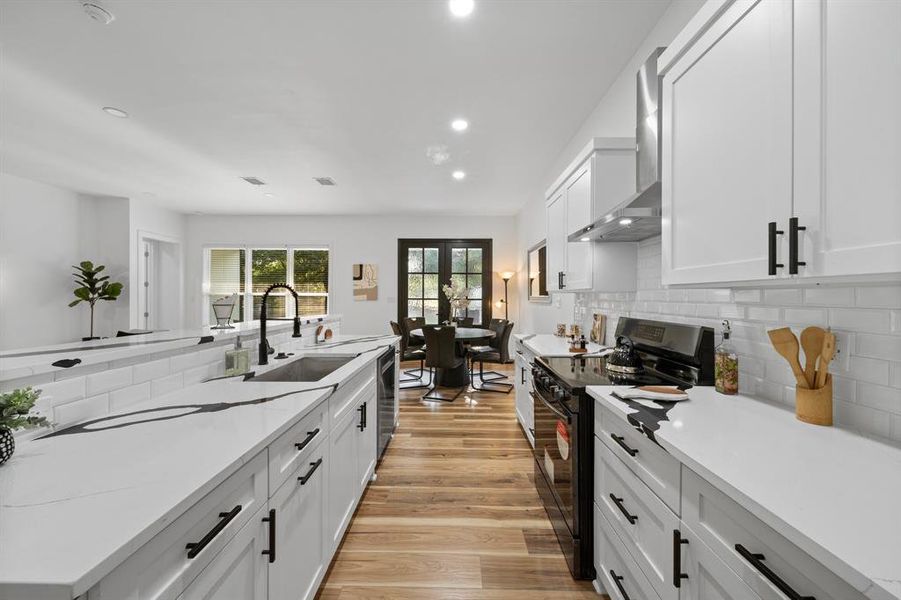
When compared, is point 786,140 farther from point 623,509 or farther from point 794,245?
point 623,509

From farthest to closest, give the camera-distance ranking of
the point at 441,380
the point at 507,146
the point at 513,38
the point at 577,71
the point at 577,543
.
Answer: the point at 441,380, the point at 507,146, the point at 577,71, the point at 513,38, the point at 577,543

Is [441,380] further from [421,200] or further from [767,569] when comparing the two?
[767,569]

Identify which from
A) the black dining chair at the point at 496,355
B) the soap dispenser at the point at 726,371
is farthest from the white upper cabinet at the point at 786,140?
the black dining chair at the point at 496,355

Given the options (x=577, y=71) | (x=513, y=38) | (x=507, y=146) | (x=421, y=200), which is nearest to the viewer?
(x=513, y=38)

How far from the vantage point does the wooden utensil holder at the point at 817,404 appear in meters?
1.10

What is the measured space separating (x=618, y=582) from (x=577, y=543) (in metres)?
0.27

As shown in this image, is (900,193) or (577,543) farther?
(577,543)

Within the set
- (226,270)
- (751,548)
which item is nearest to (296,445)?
(751,548)

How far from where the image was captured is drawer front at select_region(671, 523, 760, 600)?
0.80m

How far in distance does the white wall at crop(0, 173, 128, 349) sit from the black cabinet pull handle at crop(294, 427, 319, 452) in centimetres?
613

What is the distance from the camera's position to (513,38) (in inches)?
88.4

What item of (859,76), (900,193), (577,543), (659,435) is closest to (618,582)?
(577,543)

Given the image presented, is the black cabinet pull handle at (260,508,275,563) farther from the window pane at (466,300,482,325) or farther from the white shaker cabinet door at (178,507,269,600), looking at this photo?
the window pane at (466,300,482,325)

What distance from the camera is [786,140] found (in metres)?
0.94
